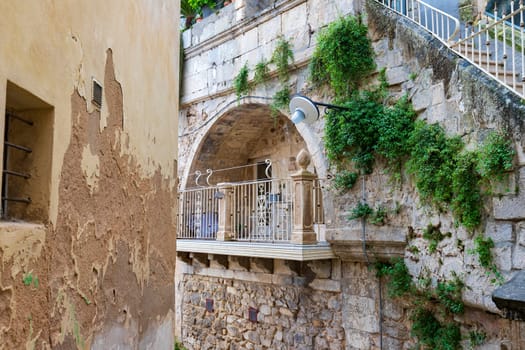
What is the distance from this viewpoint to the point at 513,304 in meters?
3.24

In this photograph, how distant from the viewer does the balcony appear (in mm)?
6391

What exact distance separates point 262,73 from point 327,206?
2.75m

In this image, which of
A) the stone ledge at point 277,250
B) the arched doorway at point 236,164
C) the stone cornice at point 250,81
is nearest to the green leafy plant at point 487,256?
the stone ledge at point 277,250

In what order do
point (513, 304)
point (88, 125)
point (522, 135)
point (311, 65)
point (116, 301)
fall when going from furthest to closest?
1. point (311, 65)
2. point (522, 135)
3. point (513, 304)
4. point (116, 301)
5. point (88, 125)

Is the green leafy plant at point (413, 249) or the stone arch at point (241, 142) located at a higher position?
the stone arch at point (241, 142)

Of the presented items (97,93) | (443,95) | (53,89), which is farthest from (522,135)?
(53,89)

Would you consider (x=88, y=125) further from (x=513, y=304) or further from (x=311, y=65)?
(x=311, y=65)

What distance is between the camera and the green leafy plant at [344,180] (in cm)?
637

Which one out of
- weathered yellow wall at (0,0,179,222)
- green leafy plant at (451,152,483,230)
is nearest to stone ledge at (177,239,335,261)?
green leafy plant at (451,152,483,230)

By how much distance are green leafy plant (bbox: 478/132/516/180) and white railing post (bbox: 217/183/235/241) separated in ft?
13.6

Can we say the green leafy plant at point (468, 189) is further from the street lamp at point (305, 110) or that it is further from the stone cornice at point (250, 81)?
the stone cornice at point (250, 81)

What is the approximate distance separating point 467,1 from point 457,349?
5.83 meters

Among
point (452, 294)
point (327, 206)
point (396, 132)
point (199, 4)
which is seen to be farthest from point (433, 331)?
point (199, 4)

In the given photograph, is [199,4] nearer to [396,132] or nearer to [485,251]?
[396,132]
